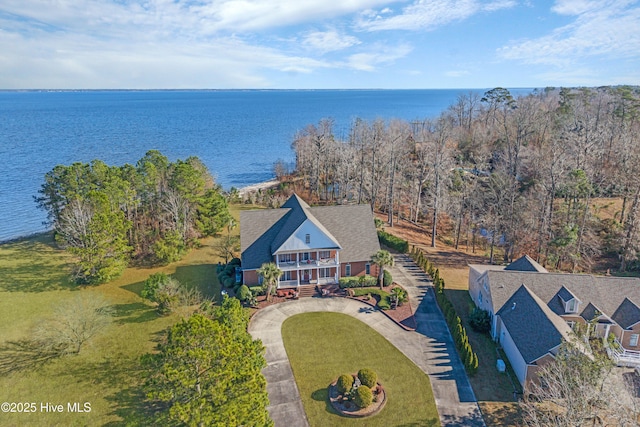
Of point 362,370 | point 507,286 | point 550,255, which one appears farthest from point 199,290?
point 550,255

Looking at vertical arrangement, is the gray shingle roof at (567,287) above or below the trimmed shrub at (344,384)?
above

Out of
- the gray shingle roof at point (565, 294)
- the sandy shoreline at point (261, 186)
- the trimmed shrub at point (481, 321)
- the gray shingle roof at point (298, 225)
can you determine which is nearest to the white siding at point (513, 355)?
the trimmed shrub at point (481, 321)

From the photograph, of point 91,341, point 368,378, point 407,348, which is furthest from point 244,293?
point 407,348

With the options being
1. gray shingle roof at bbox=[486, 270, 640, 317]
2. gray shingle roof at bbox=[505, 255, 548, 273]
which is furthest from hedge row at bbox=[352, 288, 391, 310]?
gray shingle roof at bbox=[505, 255, 548, 273]

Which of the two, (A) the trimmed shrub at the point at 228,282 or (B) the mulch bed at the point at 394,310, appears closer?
(B) the mulch bed at the point at 394,310

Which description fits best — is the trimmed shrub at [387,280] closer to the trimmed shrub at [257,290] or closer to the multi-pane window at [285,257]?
the multi-pane window at [285,257]

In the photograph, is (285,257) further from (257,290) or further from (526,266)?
(526,266)

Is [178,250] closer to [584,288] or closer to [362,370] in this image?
[362,370]

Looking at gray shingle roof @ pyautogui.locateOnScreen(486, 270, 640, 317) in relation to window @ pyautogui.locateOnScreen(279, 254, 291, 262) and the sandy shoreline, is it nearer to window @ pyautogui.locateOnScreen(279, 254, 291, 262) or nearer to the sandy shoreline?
window @ pyautogui.locateOnScreen(279, 254, 291, 262)
